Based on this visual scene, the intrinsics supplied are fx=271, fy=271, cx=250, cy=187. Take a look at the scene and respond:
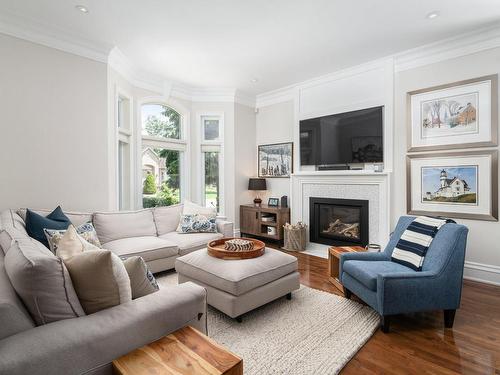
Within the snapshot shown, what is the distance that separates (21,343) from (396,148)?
4.25 metres

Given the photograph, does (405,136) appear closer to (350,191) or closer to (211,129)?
(350,191)

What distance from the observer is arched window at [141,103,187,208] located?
4750mm

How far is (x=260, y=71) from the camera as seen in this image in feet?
14.5

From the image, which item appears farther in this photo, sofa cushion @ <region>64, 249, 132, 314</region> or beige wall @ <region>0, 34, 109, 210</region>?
beige wall @ <region>0, 34, 109, 210</region>

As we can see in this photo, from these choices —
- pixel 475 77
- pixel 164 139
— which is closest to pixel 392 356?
pixel 475 77

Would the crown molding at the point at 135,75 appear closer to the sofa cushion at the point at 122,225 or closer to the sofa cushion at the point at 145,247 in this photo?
the sofa cushion at the point at 122,225

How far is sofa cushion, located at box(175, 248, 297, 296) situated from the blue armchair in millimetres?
756

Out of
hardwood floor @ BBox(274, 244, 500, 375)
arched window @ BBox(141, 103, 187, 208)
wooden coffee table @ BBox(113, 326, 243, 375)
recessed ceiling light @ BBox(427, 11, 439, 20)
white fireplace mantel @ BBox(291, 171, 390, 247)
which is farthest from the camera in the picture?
arched window @ BBox(141, 103, 187, 208)

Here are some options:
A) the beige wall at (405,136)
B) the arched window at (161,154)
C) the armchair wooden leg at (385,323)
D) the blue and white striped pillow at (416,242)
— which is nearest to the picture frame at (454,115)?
the beige wall at (405,136)

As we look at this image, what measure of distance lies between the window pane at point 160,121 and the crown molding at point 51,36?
3.99 feet

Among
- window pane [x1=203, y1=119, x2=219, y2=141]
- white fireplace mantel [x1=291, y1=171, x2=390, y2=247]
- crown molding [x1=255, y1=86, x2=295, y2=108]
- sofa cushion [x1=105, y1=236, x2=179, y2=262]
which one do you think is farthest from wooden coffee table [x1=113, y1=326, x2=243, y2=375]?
crown molding [x1=255, y1=86, x2=295, y2=108]

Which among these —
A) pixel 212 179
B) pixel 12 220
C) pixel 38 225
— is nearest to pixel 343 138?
pixel 212 179

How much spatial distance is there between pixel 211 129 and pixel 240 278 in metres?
3.87

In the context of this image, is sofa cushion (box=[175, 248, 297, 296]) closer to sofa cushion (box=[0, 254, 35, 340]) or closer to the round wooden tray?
the round wooden tray
